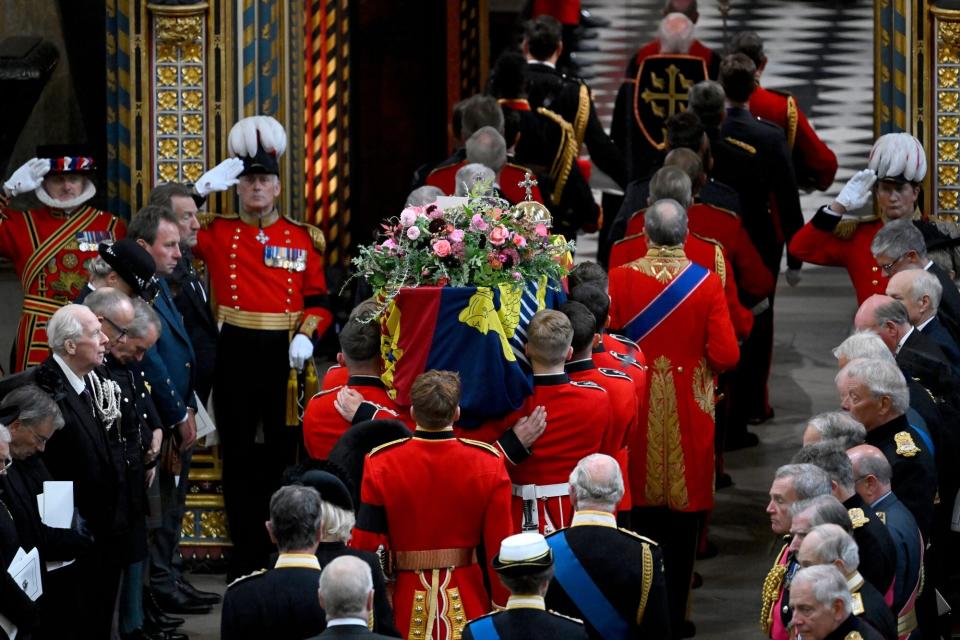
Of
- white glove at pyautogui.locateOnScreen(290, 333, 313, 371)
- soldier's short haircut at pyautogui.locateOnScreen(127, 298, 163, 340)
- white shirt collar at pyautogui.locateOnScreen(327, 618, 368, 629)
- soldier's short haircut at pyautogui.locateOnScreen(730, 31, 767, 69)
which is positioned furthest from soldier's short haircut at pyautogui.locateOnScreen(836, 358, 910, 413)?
soldier's short haircut at pyautogui.locateOnScreen(730, 31, 767, 69)

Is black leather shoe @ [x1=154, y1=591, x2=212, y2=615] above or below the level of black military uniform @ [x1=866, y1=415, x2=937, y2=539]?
below

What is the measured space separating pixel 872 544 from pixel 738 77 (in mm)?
5107

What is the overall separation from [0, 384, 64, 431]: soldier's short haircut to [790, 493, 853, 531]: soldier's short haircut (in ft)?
9.46

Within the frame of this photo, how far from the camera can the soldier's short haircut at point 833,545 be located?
7207mm

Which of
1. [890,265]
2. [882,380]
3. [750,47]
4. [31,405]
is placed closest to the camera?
[31,405]

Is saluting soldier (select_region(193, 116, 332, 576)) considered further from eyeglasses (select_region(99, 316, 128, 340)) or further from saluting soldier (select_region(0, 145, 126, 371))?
eyeglasses (select_region(99, 316, 128, 340))

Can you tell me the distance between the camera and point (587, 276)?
945 cm

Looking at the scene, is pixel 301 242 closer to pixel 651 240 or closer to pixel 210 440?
pixel 210 440


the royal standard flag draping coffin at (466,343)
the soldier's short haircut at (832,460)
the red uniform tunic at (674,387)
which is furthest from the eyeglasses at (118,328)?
the soldier's short haircut at (832,460)

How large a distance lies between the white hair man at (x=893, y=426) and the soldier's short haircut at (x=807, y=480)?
101cm

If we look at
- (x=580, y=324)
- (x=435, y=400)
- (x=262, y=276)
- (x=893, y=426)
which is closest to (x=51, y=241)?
(x=262, y=276)

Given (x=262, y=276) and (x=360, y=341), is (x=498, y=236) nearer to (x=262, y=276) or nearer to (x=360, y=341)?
(x=360, y=341)

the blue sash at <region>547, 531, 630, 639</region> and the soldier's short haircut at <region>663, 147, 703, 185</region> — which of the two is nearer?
the blue sash at <region>547, 531, 630, 639</region>

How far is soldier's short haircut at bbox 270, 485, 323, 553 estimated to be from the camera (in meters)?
7.23
